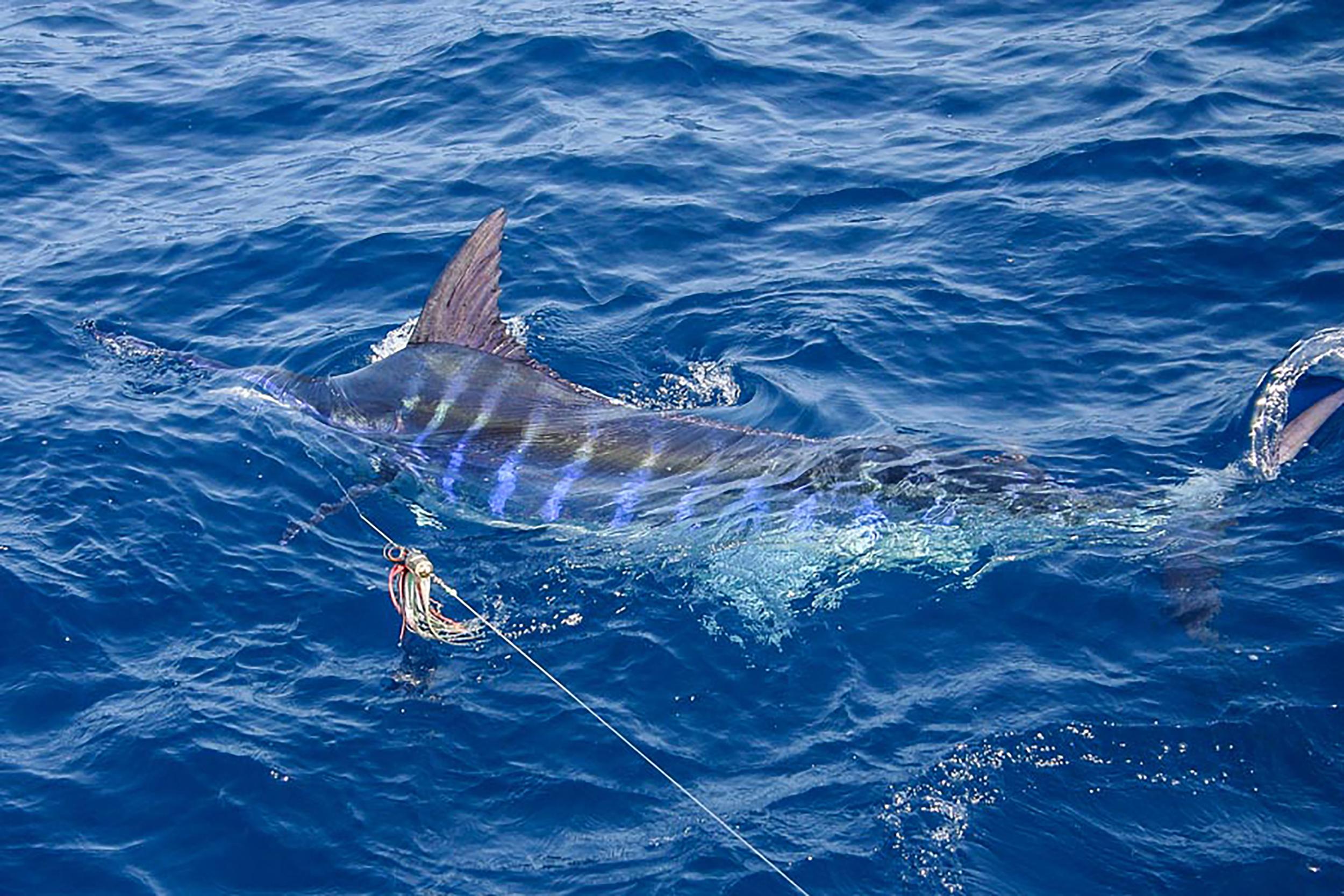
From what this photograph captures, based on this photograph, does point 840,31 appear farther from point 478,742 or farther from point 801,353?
point 478,742

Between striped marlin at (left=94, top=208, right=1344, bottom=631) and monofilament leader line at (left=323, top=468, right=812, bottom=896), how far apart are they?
119 cm

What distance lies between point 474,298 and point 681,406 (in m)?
2.17

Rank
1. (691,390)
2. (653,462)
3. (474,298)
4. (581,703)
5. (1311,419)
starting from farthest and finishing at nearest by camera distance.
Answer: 1. (691,390)
2. (474,298)
3. (653,462)
4. (1311,419)
5. (581,703)

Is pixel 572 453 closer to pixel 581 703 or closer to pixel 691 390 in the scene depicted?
pixel 691 390

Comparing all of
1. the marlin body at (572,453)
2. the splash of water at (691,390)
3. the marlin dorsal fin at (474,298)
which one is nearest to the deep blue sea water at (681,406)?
the splash of water at (691,390)

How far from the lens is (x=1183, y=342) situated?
13.9m

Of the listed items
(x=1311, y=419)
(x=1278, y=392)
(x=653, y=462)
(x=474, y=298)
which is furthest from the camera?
(x=474, y=298)

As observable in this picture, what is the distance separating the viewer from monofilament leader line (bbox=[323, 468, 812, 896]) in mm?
8586

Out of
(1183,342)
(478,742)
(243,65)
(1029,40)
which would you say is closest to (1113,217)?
(1183,342)

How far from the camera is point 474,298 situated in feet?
42.5

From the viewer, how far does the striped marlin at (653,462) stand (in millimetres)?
11078

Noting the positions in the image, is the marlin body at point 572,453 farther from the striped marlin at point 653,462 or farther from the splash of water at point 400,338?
the splash of water at point 400,338

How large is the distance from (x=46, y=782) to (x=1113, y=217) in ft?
39.4

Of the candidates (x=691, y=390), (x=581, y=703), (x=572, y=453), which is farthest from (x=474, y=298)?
(x=581, y=703)
